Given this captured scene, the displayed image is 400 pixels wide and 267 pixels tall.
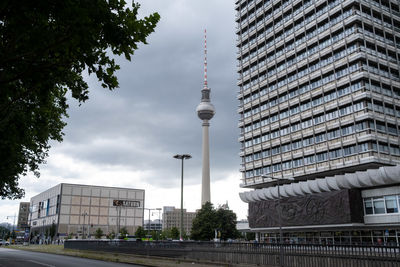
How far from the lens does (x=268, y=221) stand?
65.6 meters

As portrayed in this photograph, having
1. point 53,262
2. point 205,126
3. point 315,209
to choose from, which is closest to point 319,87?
point 315,209

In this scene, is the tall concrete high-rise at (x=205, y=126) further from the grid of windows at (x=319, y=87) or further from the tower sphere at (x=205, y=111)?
the grid of windows at (x=319, y=87)

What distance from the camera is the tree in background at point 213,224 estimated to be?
75000 millimetres

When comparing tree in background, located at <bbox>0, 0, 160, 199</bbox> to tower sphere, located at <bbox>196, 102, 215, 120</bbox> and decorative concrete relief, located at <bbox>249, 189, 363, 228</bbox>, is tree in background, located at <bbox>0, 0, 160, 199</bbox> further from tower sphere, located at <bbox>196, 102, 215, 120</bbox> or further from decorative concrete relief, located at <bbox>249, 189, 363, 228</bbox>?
tower sphere, located at <bbox>196, 102, 215, 120</bbox>

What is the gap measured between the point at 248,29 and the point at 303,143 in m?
31.8

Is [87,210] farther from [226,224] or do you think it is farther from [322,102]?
[322,102]

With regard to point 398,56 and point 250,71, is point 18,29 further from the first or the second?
point 250,71

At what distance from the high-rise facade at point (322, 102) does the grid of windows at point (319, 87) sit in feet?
0.55

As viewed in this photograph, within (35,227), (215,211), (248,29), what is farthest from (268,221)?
(35,227)

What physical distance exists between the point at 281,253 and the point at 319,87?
47.5 m

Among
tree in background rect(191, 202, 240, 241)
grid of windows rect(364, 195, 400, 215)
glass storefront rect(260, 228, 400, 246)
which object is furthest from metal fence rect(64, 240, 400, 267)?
tree in background rect(191, 202, 240, 241)

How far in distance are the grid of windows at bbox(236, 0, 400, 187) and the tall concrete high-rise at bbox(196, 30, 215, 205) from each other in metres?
58.4

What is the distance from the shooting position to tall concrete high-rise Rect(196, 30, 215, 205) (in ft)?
438

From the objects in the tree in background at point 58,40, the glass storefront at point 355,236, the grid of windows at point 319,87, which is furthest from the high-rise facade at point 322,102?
the tree in background at point 58,40
